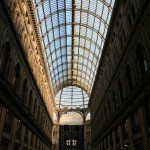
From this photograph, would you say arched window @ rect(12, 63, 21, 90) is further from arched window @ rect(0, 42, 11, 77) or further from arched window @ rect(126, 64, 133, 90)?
arched window @ rect(126, 64, 133, 90)

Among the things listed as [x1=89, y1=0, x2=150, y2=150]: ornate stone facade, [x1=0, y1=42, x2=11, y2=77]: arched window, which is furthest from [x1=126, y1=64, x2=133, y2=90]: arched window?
[x1=0, y1=42, x2=11, y2=77]: arched window

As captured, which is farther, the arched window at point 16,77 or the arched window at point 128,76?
the arched window at point 16,77

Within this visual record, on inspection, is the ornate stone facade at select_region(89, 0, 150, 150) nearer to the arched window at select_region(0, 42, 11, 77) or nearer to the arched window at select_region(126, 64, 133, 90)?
the arched window at select_region(126, 64, 133, 90)

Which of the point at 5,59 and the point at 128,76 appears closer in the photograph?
the point at 5,59

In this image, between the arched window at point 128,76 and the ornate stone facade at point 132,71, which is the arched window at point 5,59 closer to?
the ornate stone facade at point 132,71

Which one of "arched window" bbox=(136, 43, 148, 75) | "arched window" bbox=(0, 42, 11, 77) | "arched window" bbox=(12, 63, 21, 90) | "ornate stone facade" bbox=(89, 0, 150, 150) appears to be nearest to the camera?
"ornate stone facade" bbox=(89, 0, 150, 150)

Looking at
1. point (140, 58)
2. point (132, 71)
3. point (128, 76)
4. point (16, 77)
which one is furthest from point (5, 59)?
point (128, 76)

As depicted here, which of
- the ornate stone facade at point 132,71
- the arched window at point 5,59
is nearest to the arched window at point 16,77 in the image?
the arched window at point 5,59

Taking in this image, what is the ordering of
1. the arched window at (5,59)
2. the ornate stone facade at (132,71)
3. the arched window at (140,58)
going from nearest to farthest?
1. the ornate stone facade at (132,71)
2. the arched window at (140,58)
3. the arched window at (5,59)

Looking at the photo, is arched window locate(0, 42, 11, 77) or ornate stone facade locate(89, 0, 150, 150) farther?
arched window locate(0, 42, 11, 77)

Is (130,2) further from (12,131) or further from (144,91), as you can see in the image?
(12,131)

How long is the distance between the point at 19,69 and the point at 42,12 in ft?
66.1

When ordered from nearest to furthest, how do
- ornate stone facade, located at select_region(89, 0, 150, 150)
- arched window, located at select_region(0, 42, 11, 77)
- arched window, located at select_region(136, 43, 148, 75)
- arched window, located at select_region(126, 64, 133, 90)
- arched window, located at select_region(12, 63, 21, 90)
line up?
ornate stone facade, located at select_region(89, 0, 150, 150)
arched window, located at select_region(136, 43, 148, 75)
arched window, located at select_region(0, 42, 11, 77)
arched window, located at select_region(126, 64, 133, 90)
arched window, located at select_region(12, 63, 21, 90)

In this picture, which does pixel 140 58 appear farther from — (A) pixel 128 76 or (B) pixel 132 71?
(A) pixel 128 76
